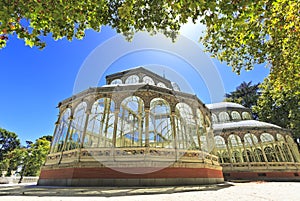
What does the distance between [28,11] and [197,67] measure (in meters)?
14.0

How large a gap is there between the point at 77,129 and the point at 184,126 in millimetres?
10664

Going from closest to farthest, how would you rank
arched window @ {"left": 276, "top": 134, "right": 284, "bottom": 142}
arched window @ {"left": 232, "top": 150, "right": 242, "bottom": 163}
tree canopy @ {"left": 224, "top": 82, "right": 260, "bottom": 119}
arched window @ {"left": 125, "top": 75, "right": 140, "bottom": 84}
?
arched window @ {"left": 125, "top": 75, "right": 140, "bottom": 84} → arched window @ {"left": 276, "top": 134, "right": 284, "bottom": 142} → arched window @ {"left": 232, "top": 150, "right": 242, "bottom": 163} → tree canopy @ {"left": 224, "top": 82, "right": 260, "bottom": 119}

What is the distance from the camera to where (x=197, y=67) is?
16078 millimetres

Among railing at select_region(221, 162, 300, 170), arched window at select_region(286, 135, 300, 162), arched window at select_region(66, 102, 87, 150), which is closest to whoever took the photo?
arched window at select_region(66, 102, 87, 150)

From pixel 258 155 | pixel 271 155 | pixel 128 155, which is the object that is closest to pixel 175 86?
pixel 128 155

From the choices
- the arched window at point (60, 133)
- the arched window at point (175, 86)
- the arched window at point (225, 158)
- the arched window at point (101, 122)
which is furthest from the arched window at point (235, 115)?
the arched window at point (60, 133)

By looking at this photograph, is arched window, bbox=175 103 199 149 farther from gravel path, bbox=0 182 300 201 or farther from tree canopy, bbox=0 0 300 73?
tree canopy, bbox=0 0 300 73

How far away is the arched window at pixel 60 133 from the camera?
1510 centimetres

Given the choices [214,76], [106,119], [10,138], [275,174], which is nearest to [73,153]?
[106,119]

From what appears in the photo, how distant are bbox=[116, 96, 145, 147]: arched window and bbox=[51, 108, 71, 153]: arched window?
5.11 meters

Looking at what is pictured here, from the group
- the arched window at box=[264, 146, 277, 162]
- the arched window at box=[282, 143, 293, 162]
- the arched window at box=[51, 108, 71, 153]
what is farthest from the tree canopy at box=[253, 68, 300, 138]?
the arched window at box=[51, 108, 71, 153]

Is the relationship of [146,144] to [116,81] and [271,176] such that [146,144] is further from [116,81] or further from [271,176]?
[271,176]

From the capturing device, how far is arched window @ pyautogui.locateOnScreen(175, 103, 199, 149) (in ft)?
56.7

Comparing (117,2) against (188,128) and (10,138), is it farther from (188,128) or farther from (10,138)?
(10,138)
